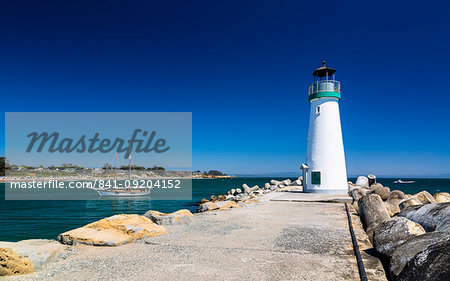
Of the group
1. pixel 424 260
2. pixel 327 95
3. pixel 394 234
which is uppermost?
pixel 327 95

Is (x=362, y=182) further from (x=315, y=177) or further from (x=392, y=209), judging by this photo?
(x=392, y=209)

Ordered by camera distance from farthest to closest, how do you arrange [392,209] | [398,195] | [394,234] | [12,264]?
[398,195] < [392,209] < [394,234] < [12,264]

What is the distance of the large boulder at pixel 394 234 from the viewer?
494 centimetres

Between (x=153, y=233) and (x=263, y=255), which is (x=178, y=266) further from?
(x=153, y=233)

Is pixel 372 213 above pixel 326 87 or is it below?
below

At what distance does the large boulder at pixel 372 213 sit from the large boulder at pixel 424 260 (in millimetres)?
2698

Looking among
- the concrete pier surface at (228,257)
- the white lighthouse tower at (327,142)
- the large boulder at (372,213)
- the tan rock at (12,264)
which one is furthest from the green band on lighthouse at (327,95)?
Result: the tan rock at (12,264)

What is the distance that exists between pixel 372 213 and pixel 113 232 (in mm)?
6549

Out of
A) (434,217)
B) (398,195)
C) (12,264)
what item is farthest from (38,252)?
(398,195)

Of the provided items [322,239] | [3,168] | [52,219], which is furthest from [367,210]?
[3,168]

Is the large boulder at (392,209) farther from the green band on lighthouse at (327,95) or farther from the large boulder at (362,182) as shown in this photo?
the large boulder at (362,182)

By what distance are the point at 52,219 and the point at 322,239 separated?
20.3m

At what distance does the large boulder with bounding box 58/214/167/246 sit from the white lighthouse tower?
43.0ft

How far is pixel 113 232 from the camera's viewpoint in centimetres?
663
